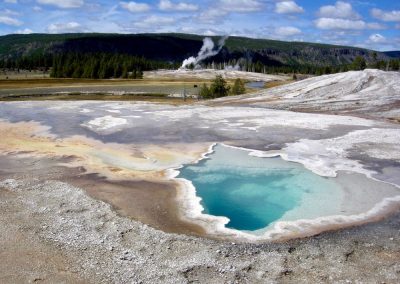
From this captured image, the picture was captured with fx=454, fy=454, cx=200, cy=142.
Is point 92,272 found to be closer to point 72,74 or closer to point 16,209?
point 16,209

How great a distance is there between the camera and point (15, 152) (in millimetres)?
26953

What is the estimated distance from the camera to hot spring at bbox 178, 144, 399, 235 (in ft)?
56.0

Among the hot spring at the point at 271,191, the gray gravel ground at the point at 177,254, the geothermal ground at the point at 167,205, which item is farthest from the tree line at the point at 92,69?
the gray gravel ground at the point at 177,254

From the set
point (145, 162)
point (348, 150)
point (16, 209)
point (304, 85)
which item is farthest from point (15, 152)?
point (304, 85)

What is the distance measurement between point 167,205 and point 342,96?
37.6m

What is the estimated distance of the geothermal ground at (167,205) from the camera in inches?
492

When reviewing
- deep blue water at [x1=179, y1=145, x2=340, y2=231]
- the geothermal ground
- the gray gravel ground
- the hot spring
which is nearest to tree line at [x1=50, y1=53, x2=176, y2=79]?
the geothermal ground

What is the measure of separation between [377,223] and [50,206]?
12.0 metres

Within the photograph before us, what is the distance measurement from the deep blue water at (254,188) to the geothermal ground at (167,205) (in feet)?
2.98

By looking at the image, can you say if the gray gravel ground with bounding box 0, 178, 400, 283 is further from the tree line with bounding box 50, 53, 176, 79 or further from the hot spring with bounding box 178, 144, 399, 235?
the tree line with bounding box 50, 53, 176, 79

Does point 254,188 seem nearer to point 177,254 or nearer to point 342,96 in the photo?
point 177,254

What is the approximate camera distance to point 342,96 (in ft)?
165

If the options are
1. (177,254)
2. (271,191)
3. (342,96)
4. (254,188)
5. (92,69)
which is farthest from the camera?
(92,69)

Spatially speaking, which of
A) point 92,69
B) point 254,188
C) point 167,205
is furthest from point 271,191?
point 92,69
